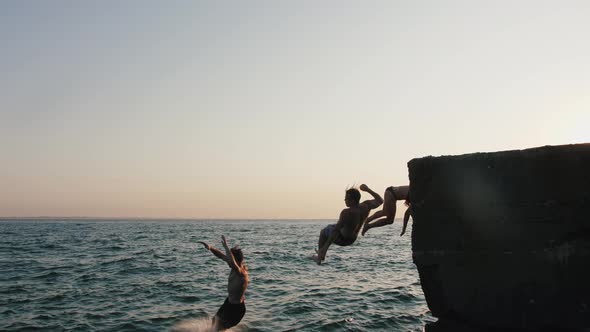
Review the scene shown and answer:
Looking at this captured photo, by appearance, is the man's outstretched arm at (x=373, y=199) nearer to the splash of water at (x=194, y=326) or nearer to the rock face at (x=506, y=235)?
the rock face at (x=506, y=235)

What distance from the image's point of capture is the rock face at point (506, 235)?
424 centimetres

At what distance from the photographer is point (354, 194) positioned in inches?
259

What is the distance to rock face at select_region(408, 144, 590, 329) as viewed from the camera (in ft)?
13.9

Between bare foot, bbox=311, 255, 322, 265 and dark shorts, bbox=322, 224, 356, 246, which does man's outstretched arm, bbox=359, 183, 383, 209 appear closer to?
dark shorts, bbox=322, 224, 356, 246

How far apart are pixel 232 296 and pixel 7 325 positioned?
22.8 ft

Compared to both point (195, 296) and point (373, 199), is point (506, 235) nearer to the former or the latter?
point (373, 199)

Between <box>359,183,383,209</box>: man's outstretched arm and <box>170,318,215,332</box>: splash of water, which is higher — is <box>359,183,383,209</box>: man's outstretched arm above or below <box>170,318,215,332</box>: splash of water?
above

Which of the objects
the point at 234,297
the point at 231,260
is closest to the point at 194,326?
the point at 234,297

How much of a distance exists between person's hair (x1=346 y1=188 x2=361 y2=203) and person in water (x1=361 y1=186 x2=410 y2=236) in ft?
1.38

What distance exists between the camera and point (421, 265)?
16.0ft

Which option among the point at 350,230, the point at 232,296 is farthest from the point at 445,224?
the point at 232,296

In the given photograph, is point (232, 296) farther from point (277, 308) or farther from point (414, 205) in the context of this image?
point (414, 205)

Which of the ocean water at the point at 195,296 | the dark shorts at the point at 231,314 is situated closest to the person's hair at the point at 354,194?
the dark shorts at the point at 231,314

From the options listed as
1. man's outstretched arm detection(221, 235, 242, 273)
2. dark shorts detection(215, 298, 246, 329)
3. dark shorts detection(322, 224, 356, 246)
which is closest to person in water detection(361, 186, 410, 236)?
dark shorts detection(322, 224, 356, 246)
